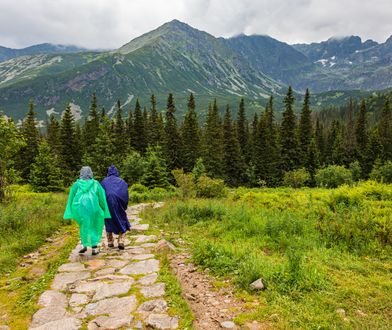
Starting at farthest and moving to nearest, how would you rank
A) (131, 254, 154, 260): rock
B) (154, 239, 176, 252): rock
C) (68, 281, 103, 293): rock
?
1. (154, 239, 176, 252): rock
2. (131, 254, 154, 260): rock
3. (68, 281, 103, 293): rock

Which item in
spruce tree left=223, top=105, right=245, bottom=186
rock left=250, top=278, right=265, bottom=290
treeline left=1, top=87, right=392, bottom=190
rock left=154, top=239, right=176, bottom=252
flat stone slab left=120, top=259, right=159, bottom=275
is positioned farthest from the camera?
spruce tree left=223, top=105, right=245, bottom=186

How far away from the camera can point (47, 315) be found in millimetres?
5293

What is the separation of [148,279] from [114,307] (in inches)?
49.9

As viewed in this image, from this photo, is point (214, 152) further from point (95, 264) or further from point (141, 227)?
point (95, 264)

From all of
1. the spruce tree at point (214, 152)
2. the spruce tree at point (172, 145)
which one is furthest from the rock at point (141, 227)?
the spruce tree at point (172, 145)

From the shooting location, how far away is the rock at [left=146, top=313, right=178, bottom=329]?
4825mm

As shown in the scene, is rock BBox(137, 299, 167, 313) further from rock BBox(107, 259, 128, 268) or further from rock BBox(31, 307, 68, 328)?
rock BBox(107, 259, 128, 268)

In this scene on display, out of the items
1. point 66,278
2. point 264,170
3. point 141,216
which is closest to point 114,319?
point 66,278

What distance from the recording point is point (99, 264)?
7953mm

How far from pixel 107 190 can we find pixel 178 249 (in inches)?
106

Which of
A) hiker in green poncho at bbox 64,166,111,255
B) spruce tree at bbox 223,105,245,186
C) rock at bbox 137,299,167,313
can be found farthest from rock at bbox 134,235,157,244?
spruce tree at bbox 223,105,245,186

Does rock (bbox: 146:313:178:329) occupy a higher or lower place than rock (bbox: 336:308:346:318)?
higher

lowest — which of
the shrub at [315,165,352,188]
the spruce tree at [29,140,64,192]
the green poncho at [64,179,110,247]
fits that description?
the shrub at [315,165,352,188]

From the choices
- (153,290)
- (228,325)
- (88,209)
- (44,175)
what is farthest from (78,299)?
(44,175)
